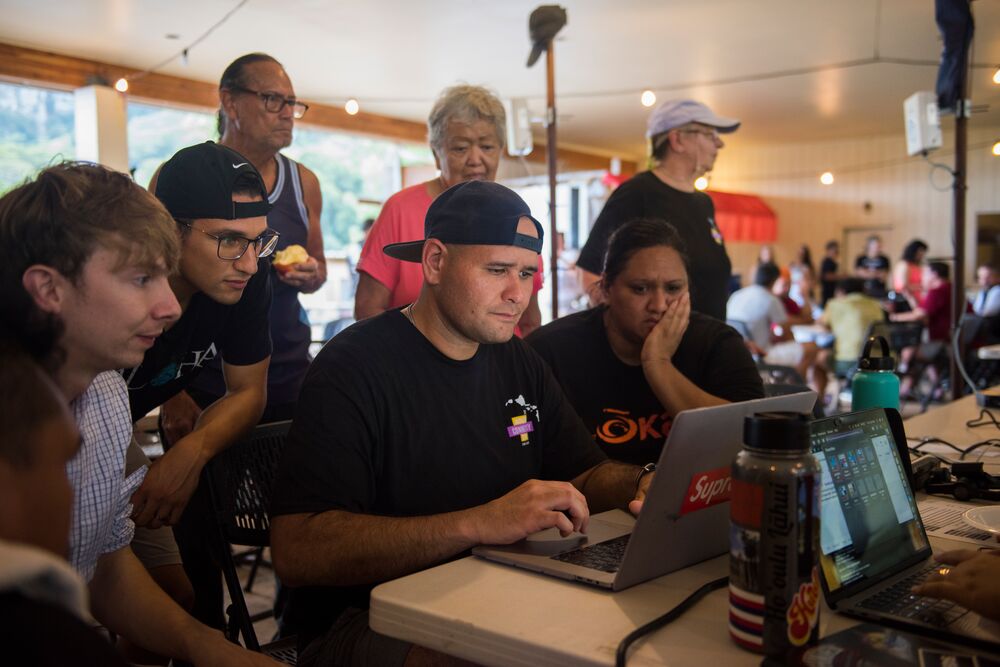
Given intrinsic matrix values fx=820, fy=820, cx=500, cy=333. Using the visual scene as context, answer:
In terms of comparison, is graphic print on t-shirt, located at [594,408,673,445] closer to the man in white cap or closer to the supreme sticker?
the man in white cap

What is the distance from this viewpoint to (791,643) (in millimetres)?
899

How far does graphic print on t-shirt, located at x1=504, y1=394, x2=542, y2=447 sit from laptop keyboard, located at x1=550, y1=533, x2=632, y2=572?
40cm

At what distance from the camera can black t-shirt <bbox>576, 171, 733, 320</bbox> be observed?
2910 mm

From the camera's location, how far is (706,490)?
3.92ft

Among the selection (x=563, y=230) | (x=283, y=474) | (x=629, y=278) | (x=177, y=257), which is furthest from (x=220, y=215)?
(x=563, y=230)

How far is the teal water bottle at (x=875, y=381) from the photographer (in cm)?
208

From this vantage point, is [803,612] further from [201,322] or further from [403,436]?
[201,322]

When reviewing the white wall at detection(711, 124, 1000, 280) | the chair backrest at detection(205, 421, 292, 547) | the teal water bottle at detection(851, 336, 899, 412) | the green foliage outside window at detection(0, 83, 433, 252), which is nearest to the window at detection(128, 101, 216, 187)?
the green foliage outside window at detection(0, 83, 433, 252)

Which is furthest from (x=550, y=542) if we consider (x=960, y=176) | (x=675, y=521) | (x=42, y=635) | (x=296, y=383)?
(x=960, y=176)

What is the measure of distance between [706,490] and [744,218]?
13.2 meters

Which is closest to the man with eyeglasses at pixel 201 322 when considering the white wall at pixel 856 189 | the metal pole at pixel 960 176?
the metal pole at pixel 960 176

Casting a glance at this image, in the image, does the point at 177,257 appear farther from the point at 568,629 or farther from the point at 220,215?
the point at 568,629

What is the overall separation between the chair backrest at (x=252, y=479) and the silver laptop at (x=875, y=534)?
110 centimetres

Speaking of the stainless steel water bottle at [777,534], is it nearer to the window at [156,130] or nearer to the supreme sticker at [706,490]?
the supreme sticker at [706,490]
